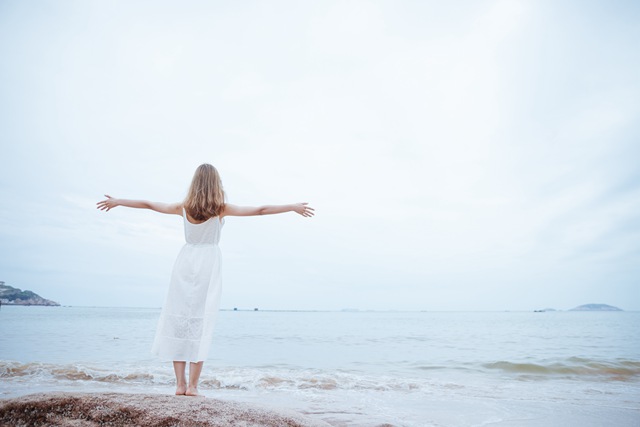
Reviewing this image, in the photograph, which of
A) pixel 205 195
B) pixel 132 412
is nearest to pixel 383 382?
pixel 205 195

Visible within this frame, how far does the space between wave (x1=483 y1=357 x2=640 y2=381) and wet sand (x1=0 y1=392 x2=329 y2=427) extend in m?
10.9

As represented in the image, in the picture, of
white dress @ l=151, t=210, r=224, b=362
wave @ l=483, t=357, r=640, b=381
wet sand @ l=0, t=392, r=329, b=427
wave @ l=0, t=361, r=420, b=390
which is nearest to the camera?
wet sand @ l=0, t=392, r=329, b=427

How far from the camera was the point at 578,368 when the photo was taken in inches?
470

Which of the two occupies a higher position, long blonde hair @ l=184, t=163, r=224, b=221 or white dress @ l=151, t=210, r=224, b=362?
long blonde hair @ l=184, t=163, r=224, b=221

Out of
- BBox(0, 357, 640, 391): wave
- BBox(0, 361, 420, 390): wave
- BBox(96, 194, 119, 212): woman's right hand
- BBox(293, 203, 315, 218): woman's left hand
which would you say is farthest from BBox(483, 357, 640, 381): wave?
BBox(96, 194, 119, 212): woman's right hand

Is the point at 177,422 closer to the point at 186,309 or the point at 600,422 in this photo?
Result: the point at 186,309

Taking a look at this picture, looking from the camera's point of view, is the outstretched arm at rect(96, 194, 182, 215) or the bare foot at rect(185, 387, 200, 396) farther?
the outstretched arm at rect(96, 194, 182, 215)

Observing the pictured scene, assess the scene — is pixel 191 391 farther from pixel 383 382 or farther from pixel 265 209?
pixel 383 382

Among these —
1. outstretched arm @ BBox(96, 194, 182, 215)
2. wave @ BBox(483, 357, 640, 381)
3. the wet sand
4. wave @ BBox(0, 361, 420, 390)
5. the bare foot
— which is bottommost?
wave @ BBox(0, 361, 420, 390)

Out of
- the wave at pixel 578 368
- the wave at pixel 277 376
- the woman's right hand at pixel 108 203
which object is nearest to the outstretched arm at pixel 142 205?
the woman's right hand at pixel 108 203

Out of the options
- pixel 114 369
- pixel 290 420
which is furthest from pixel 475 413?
pixel 114 369

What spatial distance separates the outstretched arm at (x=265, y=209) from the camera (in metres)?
4.37

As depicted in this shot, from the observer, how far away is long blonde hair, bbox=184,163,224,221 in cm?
437

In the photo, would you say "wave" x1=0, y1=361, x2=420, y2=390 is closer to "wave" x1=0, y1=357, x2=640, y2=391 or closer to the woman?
"wave" x1=0, y1=357, x2=640, y2=391
